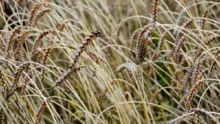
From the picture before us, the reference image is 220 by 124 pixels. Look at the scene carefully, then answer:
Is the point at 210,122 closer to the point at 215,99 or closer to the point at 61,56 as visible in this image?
the point at 215,99

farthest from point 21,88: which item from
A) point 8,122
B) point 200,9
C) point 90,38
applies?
point 200,9

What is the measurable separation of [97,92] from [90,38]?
1113mm

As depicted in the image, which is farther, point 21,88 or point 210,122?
point 210,122

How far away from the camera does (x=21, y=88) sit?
5.83 feet

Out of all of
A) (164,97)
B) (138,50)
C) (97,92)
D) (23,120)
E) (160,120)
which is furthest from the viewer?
(164,97)

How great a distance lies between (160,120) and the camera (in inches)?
108

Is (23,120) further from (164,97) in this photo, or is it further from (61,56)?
(164,97)

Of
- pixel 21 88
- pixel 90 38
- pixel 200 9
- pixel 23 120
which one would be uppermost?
pixel 90 38

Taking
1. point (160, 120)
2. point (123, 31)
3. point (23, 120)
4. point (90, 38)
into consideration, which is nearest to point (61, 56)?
point (123, 31)

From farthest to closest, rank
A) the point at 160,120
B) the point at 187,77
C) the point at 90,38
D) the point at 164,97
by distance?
the point at 164,97 → the point at 160,120 → the point at 187,77 → the point at 90,38

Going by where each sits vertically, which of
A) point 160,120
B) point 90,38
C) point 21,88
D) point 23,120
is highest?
point 90,38

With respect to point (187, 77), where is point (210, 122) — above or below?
below

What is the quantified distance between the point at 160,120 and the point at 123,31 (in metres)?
1.04

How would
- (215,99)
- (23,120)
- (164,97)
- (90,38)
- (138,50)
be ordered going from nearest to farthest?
(90,38) → (138,50) → (23,120) → (215,99) → (164,97)
